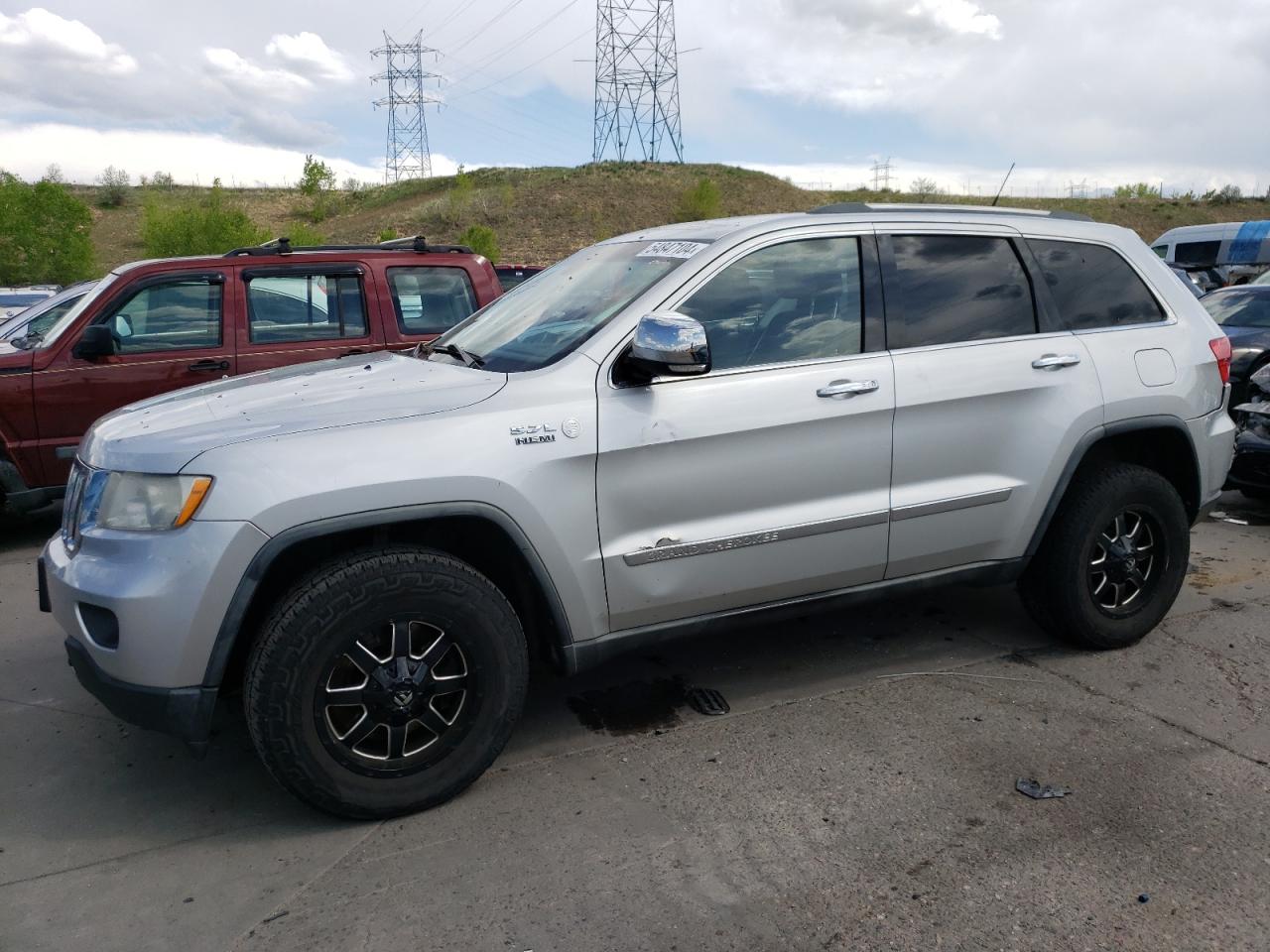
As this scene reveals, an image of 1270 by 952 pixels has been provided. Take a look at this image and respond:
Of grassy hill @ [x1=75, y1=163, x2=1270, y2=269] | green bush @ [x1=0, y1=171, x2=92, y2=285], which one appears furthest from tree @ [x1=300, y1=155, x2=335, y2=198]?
green bush @ [x1=0, y1=171, x2=92, y2=285]

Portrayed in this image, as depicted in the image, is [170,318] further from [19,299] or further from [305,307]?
[19,299]

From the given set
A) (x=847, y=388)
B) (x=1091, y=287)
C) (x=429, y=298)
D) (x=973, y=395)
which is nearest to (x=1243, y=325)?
(x=1091, y=287)

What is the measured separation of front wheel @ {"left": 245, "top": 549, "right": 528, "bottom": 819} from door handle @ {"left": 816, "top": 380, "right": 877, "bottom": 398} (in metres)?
1.38

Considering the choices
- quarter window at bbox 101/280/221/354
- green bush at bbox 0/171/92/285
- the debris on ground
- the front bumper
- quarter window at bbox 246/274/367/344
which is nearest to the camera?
the front bumper

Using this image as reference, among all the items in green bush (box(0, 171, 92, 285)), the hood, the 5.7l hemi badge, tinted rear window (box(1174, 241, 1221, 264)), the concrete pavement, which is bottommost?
the concrete pavement

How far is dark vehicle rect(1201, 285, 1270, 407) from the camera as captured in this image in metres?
9.16

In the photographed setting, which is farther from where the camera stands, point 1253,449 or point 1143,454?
point 1253,449

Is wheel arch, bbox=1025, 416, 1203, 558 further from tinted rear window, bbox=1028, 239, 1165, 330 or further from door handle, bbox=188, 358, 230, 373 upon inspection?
door handle, bbox=188, 358, 230, 373

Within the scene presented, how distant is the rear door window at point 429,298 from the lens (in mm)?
7445

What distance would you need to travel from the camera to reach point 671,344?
10.8 feet

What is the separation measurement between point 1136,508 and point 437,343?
3056mm

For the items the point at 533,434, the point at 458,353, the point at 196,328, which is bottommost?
the point at 533,434

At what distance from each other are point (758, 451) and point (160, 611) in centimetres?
195

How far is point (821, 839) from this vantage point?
Result: 10.3ft
